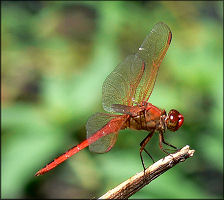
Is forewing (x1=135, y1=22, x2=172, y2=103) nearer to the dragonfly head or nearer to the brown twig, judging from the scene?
the dragonfly head

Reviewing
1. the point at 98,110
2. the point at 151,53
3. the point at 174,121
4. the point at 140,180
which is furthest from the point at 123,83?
the point at 98,110

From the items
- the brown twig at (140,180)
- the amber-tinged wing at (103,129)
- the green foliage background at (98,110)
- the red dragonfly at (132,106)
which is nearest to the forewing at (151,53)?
the red dragonfly at (132,106)

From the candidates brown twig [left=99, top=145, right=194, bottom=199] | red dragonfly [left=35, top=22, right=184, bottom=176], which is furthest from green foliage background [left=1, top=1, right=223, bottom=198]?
brown twig [left=99, top=145, right=194, bottom=199]

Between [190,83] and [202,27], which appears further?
[202,27]

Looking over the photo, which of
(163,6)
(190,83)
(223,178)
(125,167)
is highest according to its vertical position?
(163,6)

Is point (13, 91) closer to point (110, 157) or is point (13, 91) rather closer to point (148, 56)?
point (110, 157)

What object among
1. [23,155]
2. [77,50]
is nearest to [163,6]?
[77,50]

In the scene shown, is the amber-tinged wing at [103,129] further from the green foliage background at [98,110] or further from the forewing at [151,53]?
the green foliage background at [98,110]
